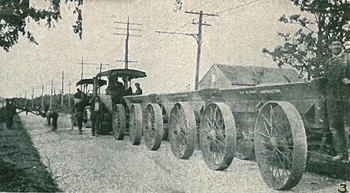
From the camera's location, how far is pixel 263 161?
3.12m

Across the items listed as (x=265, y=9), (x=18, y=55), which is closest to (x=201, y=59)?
(x=265, y=9)

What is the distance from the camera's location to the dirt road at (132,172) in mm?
3109

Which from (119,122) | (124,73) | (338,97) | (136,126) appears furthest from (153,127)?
(338,97)

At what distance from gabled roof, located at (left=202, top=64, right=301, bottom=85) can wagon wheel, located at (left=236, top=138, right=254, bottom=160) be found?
525 millimetres

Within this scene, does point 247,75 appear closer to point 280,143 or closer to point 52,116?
point 280,143

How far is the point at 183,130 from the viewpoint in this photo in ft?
13.3

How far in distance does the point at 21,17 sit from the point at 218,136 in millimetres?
1776

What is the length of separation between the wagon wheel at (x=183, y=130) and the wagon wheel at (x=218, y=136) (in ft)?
0.33

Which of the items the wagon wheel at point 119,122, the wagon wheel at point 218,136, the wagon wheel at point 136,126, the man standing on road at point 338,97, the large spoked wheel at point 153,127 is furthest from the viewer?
the wagon wheel at point 119,122

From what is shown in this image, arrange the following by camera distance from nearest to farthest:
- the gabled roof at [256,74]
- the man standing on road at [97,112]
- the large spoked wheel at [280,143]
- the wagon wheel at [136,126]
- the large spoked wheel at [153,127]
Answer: the large spoked wheel at [280,143] < the gabled roof at [256,74] < the large spoked wheel at [153,127] < the wagon wheel at [136,126] < the man standing on road at [97,112]

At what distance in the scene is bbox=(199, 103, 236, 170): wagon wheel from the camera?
330 centimetres

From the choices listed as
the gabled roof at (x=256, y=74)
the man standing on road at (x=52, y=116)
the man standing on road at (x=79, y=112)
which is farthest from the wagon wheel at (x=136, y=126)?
the gabled roof at (x=256, y=74)

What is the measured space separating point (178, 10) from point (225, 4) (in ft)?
1.23

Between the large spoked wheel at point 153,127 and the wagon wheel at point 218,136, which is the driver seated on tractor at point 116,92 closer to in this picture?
the large spoked wheel at point 153,127
